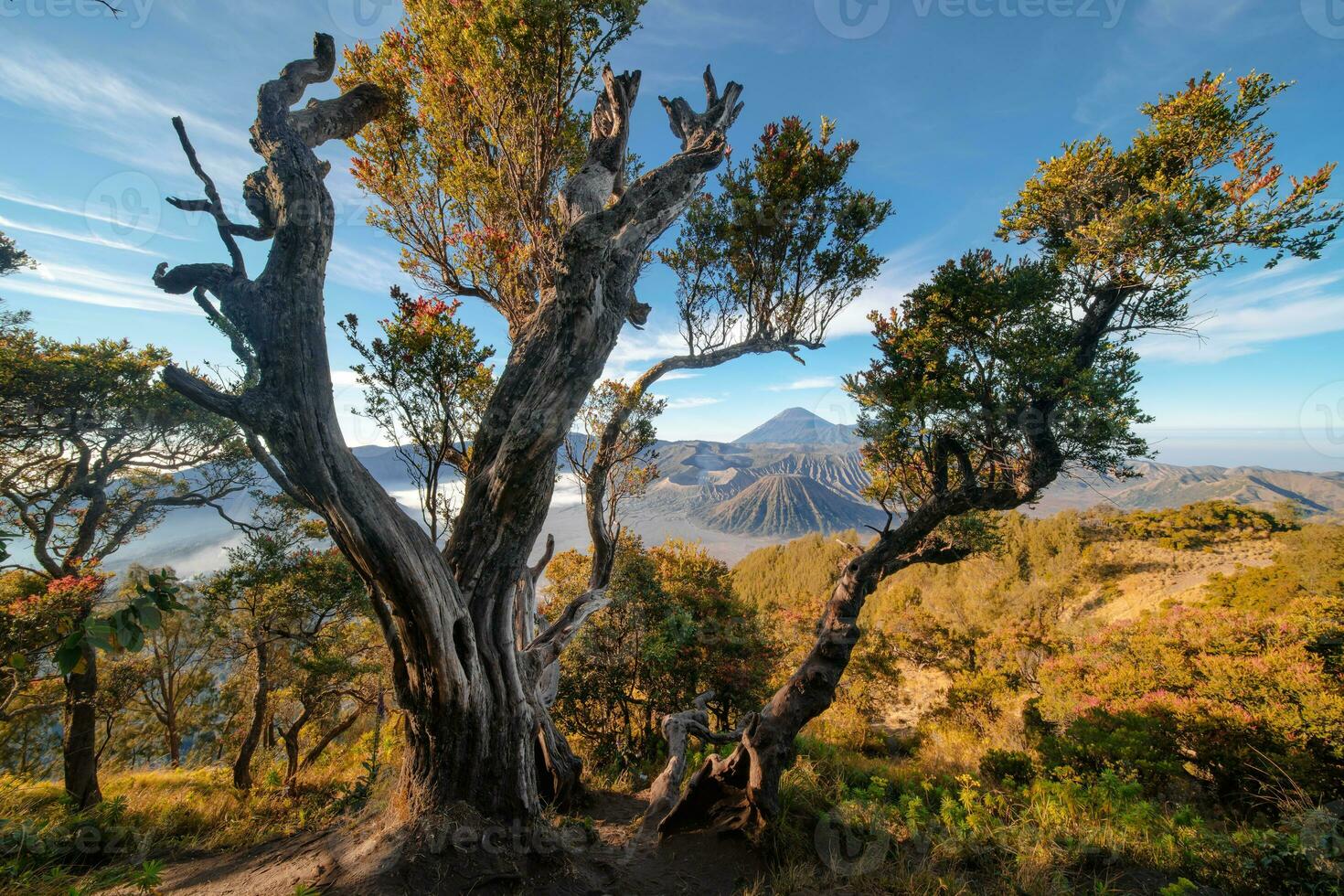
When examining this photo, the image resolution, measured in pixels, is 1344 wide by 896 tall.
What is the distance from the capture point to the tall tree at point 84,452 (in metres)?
7.05

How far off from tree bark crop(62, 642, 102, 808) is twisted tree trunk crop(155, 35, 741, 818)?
7003 millimetres

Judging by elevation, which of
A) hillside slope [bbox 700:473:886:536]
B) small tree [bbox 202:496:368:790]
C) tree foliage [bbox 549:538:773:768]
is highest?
small tree [bbox 202:496:368:790]

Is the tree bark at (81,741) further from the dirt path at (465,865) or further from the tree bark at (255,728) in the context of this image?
the dirt path at (465,865)

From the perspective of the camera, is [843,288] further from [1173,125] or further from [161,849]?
[161,849]

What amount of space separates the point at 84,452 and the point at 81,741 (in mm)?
4581

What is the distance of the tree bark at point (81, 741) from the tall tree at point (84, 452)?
0.01m

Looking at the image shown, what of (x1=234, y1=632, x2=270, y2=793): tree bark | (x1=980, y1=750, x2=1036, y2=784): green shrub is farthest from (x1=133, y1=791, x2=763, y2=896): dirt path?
(x1=980, y1=750, x2=1036, y2=784): green shrub

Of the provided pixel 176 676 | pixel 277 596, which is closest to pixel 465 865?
pixel 277 596

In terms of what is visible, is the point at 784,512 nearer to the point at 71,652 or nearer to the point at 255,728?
the point at 255,728

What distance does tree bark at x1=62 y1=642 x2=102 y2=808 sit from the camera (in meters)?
6.92

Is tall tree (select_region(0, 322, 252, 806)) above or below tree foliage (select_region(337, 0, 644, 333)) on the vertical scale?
below

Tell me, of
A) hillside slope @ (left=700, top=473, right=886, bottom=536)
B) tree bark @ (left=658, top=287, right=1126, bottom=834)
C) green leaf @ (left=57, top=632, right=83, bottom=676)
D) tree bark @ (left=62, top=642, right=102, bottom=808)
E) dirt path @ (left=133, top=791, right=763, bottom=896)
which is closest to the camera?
green leaf @ (left=57, top=632, right=83, bottom=676)

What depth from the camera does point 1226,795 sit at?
677 centimetres

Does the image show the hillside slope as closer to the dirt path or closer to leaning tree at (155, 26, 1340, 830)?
leaning tree at (155, 26, 1340, 830)
